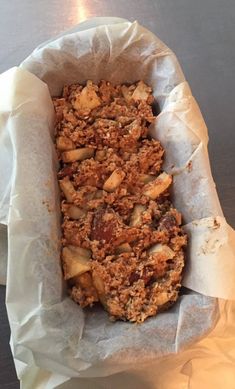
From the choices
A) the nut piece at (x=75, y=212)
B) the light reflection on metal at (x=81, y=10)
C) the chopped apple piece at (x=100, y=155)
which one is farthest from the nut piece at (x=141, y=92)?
the light reflection on metal at (x=81, y=10)

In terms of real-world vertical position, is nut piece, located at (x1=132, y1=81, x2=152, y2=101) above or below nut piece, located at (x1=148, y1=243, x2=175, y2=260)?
above

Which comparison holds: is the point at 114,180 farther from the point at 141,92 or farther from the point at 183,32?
the point at 183,32

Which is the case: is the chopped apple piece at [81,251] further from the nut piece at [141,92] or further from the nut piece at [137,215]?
the nut piece at [141,92]

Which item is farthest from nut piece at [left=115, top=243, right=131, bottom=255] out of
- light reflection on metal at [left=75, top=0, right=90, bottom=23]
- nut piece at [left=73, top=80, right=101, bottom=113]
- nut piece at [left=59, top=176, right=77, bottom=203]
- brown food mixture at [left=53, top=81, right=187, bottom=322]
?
light reflection on metal at [left=75, top=0, right=90, bottom=23]

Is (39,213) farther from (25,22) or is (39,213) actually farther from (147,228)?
(25,22)

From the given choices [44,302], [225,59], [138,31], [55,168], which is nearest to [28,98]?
[55,168]

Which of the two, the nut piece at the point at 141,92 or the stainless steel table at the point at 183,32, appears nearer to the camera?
the nut piece at the point at 141,92

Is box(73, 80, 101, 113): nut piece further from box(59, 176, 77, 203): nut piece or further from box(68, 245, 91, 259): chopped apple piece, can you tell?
box(68, 245, 91, 259): chopped apple piece
